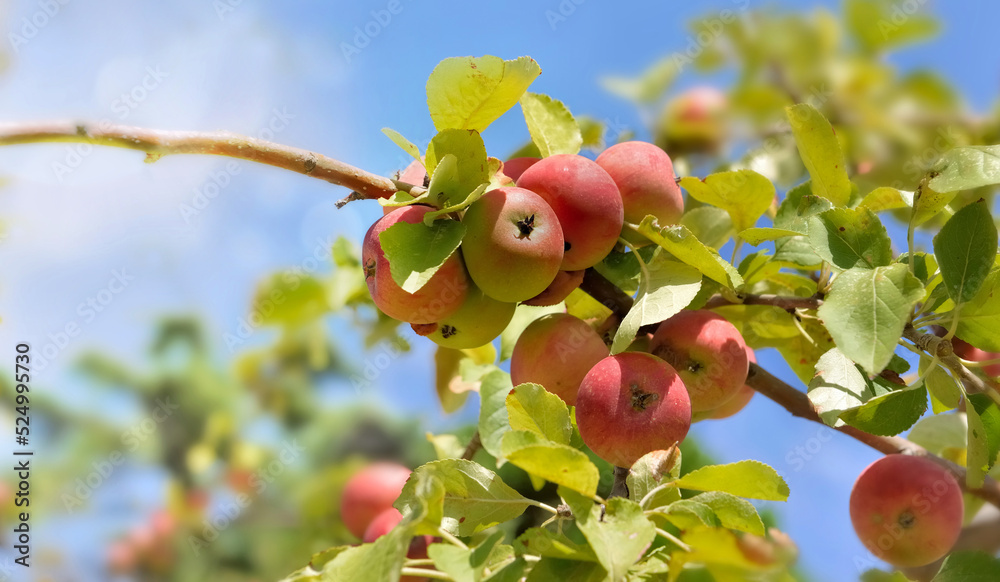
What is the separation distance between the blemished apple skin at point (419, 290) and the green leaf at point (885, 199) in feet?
1.52

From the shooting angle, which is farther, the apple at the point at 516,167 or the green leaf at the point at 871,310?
the apple at the point at 516,167

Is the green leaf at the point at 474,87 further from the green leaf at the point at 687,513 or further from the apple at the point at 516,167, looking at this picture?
the green leaf at the point at 687,513

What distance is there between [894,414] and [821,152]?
0.31m

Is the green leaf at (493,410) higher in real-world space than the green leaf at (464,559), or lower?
higher

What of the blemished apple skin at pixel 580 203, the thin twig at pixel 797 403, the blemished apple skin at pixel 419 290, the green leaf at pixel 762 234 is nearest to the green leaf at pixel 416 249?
the blemished apple skin at pixel 419 290

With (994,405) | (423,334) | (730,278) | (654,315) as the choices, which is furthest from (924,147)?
(423,334)

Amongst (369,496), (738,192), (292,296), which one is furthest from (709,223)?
(292,296)

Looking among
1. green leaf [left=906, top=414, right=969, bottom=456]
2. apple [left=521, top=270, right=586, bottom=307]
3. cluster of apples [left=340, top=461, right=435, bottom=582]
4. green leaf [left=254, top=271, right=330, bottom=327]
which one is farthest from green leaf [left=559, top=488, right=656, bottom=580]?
green leaf [left=254, top=271, right=330, bottom=327]

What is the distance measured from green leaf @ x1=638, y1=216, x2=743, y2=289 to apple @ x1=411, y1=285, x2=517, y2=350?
18 cm

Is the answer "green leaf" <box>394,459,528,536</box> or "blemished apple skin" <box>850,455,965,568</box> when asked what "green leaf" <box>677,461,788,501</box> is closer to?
"green leaf" <box>394,459,528,536</box>

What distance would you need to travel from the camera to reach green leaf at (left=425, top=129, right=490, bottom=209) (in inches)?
26.9

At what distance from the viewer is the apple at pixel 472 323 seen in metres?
0.75

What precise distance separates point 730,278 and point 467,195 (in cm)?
29

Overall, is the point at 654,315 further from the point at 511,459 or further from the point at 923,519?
the point at 923,519
